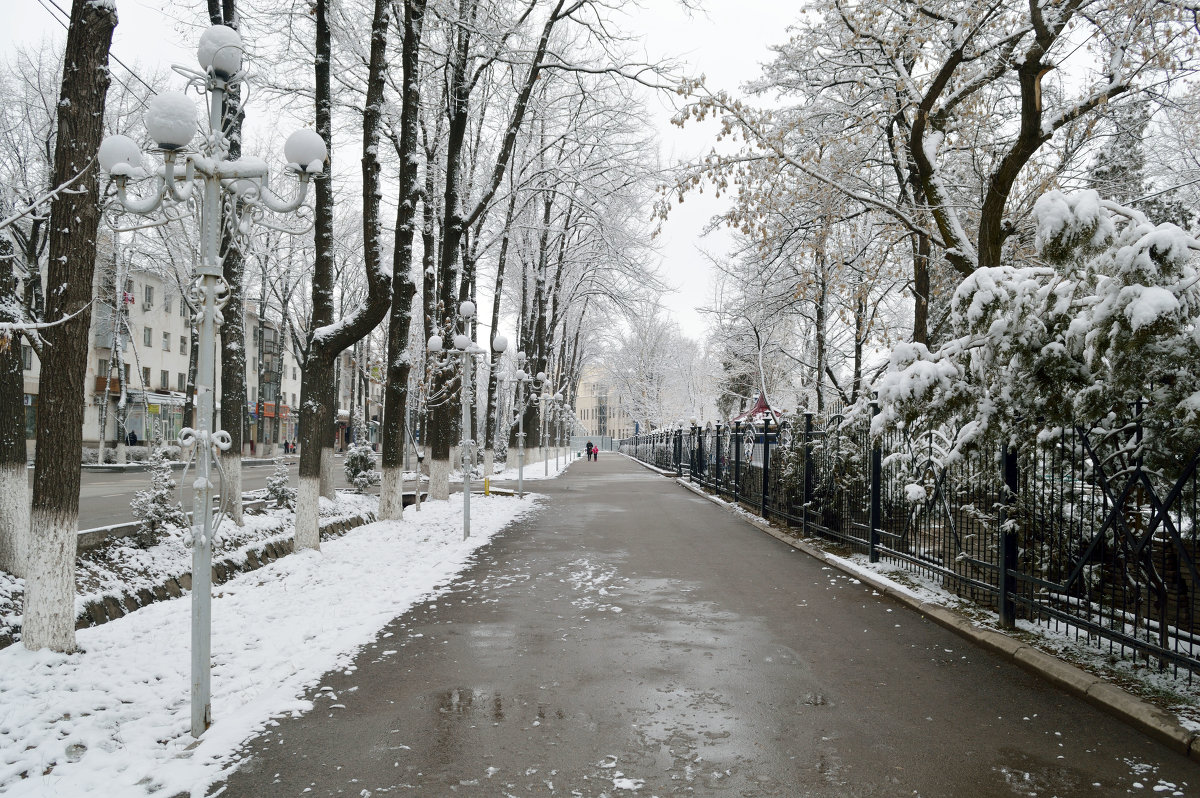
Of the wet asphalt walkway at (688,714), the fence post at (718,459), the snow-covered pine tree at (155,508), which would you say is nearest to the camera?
the wet asphalt walkway at (688,714)

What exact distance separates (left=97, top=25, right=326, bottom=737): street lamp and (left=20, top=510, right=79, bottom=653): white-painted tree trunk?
5.82ft

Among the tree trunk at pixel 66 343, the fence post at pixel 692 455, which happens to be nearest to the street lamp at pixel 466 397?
the tree trunk at pixel 66 343

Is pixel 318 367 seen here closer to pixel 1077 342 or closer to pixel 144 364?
pixel 1077 342

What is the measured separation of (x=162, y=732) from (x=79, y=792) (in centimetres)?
77

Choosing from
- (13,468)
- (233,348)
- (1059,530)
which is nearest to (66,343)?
(13,468)

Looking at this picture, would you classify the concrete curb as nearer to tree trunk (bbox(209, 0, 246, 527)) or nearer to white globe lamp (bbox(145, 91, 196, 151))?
white globe lamp (bbox(145, 91, 196, 151))

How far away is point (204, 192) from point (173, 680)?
3.43 meters

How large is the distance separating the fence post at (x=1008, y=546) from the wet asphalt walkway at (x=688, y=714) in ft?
1.84

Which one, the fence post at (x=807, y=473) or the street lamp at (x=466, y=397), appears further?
the fence post at (x=807, y=473)

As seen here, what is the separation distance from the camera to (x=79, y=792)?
3.78 meters

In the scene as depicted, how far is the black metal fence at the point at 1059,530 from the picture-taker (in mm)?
5379

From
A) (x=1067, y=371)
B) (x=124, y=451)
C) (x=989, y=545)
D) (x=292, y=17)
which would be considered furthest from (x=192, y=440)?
(x=124, y=451)

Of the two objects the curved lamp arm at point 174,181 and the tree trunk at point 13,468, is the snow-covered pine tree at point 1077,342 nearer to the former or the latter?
the curved lamp arm at point 174,181

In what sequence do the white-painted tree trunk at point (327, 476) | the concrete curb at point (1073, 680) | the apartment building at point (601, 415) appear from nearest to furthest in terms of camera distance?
the concrete curb at point (1073, 680)
the white-painted tree trunk at point (327, 476)
the apartment building at point (601, 415)
